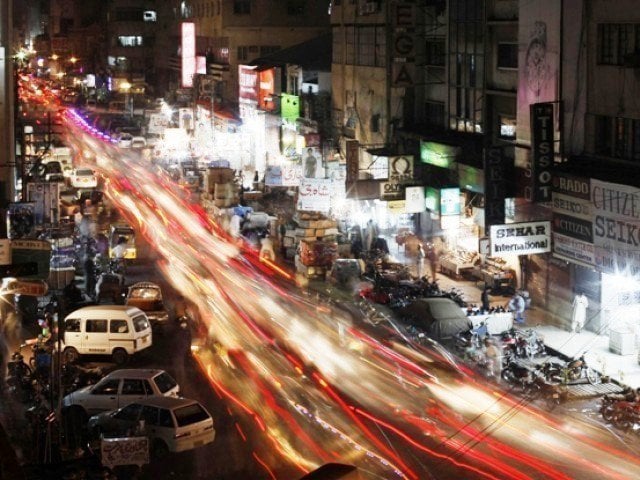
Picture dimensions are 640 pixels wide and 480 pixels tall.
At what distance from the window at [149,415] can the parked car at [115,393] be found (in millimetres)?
1429

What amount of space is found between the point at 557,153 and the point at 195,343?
13097mm

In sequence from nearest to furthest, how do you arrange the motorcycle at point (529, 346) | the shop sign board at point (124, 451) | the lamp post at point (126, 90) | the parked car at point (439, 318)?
the shop sign board at point (124, 451)
the motorcycle at point (529, 346)
the parked car at point (439, 318)
the lamp post at point (126, 90)

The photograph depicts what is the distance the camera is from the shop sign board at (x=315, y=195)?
1690 inches

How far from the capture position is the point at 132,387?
24719mm

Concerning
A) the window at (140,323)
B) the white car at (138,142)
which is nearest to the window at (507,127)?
the window at (140,323)

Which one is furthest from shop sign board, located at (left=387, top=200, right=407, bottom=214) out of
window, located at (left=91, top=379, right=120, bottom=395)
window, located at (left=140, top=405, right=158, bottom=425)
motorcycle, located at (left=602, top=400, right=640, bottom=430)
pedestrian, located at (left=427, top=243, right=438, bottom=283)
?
window, located at (left=140, top=405, right=158, bottom=425)

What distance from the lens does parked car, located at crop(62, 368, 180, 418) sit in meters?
24.6

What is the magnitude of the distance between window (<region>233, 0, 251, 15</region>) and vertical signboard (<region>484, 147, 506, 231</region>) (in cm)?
5669

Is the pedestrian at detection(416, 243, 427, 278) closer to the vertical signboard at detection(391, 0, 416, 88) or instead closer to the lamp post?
the vertical signboard at detection(391, 0, 416, 88)

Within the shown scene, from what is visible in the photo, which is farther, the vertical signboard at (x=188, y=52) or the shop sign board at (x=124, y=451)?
the vertical signboard at (x=188, y=52)

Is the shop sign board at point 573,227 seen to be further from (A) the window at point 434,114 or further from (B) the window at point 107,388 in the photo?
(A) the window at point 434,114

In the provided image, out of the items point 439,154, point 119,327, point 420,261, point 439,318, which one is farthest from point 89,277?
point 439,154

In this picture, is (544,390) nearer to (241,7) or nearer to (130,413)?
(130,413)

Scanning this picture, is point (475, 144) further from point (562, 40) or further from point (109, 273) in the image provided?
point (109, 273)
